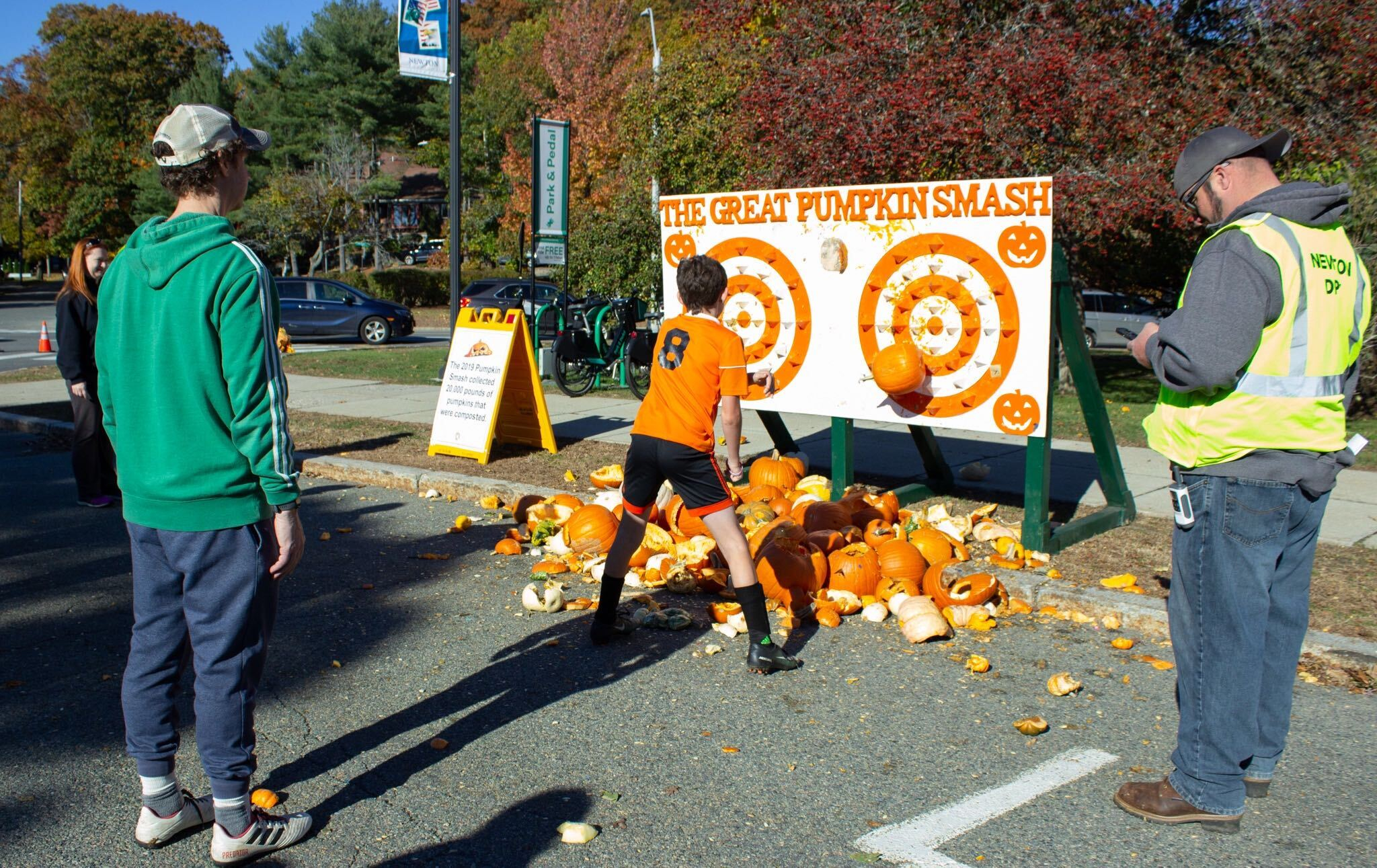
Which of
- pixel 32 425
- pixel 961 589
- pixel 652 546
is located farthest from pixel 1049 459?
pixel 32 425

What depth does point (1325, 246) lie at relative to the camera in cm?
303

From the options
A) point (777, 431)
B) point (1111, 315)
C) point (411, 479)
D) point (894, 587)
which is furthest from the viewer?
point (1111, 315)

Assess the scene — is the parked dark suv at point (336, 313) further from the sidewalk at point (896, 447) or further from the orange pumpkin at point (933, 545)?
the orange pumpkin at point (933, 545)

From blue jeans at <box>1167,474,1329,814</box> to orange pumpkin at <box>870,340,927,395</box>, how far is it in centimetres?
317

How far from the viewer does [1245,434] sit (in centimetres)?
302

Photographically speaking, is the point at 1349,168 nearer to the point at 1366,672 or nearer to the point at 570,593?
the point at 1366,672

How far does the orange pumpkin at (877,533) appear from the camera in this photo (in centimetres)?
580

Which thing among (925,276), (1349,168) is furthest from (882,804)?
(1349,168)

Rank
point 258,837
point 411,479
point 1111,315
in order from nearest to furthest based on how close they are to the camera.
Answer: point 258,837
point 411,479
point 1111,315

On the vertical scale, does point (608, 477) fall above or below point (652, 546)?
above

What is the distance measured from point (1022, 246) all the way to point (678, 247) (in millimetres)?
2609

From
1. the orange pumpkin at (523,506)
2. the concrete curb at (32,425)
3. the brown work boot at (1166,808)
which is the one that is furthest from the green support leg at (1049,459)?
the concrete curb at (32,425)

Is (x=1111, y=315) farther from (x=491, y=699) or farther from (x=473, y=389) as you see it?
(x=491, y=699)

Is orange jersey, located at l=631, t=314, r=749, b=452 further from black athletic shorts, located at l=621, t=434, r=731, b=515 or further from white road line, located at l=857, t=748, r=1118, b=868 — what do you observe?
white road line, located at l=857, t=748, r=1118, b=868
